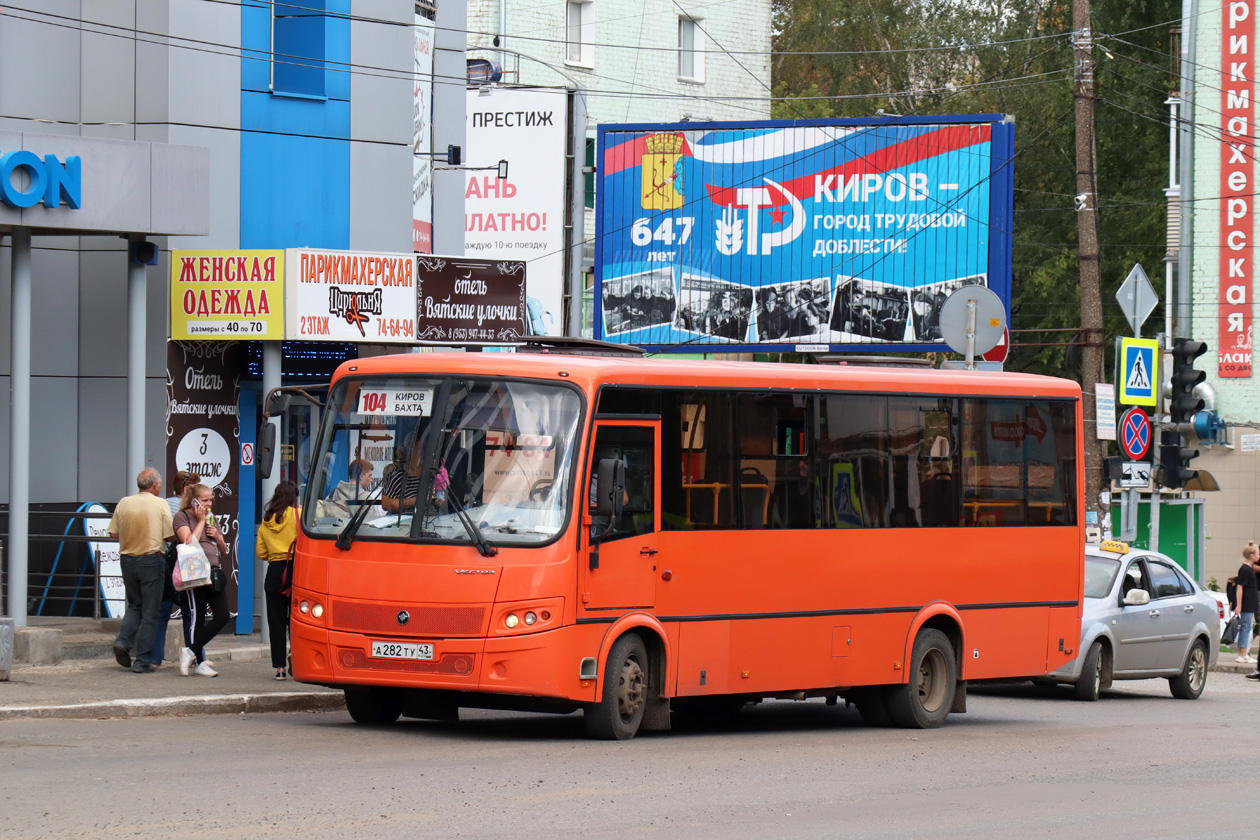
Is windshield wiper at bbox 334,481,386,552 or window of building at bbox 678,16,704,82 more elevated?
window of building at bbox 678,16,704,82

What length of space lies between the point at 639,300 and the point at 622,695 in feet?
66.6

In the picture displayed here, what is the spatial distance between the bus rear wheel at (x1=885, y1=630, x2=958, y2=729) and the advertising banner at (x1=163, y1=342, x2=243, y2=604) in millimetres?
7650

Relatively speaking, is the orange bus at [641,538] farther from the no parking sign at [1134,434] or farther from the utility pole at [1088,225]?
the utility pole at [1088,225]

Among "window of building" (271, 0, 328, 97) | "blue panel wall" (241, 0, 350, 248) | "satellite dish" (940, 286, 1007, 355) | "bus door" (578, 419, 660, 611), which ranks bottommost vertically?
"bus door" (578, 419, 660, 611)

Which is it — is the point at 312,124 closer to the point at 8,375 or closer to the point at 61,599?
the point at 8,375

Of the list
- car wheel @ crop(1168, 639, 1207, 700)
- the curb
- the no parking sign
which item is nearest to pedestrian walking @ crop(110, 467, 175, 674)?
the curb

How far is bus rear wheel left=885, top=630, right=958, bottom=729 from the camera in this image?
15.0 metres

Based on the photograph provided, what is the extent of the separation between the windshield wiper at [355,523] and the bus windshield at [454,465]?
0.03ft

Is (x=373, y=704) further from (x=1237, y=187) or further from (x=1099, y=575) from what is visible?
(x=1237, y=187)

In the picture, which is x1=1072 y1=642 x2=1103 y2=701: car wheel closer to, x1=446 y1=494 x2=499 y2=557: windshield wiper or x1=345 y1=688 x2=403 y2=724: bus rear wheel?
x1=345 y1=688 x2=403 y2=724: bus rear wheel

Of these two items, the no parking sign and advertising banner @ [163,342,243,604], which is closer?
advertising banner @ [163,342,243,604]

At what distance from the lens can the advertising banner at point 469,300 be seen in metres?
19.7

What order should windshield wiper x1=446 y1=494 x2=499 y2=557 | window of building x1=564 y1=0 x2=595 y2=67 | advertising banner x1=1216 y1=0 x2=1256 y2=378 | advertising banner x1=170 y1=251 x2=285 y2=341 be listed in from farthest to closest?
window of building x1=564 y1=0 x2=595 y2=67 < advertising banner x1=1216 y1=0 x2=1256 y2=378 < advertising banner x1=170 y1=251 x2=285 y2=341 < windshield wiper x1=446 y1=494 x2=499 y2=557

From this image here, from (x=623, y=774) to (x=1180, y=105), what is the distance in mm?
32503
